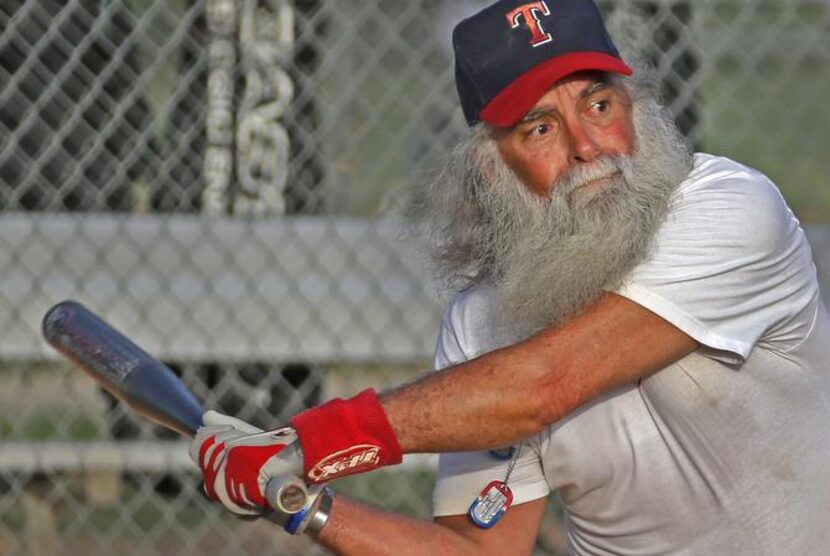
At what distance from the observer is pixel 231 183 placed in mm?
4191

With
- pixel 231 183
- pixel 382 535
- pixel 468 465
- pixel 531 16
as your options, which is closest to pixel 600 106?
pixel 531 16

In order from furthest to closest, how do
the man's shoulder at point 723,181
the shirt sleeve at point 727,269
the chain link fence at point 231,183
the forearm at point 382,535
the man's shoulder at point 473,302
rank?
1. the chain link fence at point 231,183
2. the man's shoulder at point 473,302
3. the forearm at point 382,535
4. the man's shoulder at point 723,181
5. the shirt sleeve at point 727,269

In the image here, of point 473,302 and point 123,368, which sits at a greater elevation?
point 123,368

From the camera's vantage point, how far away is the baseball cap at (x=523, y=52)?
2.27 m

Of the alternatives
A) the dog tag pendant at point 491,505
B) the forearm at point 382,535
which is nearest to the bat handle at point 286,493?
Result: the forearm at point 382,535

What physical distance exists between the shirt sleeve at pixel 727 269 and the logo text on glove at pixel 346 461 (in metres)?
0.40

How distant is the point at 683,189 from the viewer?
7.37 feet

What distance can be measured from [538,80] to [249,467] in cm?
70

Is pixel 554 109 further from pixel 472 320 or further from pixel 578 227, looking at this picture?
pixel 472 320

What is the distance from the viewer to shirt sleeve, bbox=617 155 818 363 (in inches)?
83.0

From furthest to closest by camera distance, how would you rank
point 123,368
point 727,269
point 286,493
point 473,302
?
point 123,368
point 473,302
point 727,269
point 286,493

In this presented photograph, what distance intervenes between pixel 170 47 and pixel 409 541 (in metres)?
2.05

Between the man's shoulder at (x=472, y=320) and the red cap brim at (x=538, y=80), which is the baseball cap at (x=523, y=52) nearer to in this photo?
the red cap brim at (x=538, y=80)

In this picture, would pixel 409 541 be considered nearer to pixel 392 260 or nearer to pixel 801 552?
pixel 801 552
